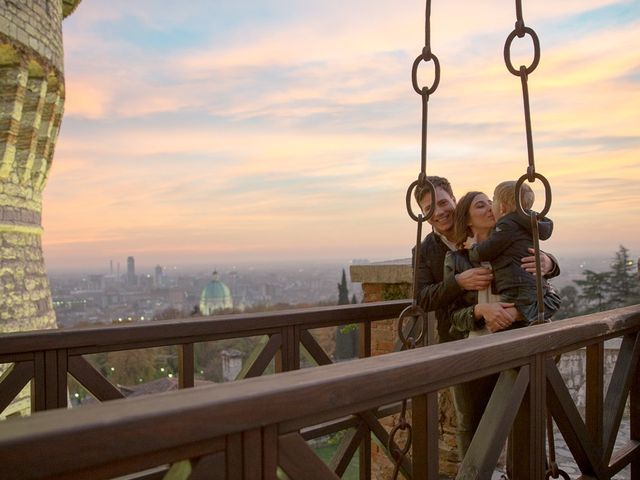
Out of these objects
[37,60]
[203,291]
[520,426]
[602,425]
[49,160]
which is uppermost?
[37,60]

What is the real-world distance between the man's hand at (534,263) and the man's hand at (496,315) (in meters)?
0.17

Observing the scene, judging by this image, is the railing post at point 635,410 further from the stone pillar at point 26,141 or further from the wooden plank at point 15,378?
the stone pillar at point 26,141

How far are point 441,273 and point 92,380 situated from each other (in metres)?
1.64

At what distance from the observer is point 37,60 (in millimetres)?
8281

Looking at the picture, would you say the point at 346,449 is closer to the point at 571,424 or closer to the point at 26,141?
the point at 571,424

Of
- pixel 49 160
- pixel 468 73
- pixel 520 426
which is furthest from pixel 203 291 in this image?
pixel 520 426

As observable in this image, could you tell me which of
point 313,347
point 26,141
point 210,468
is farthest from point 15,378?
point 26,141

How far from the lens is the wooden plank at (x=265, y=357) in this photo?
8.48 ft

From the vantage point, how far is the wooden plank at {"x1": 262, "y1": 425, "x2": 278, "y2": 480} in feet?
3.52

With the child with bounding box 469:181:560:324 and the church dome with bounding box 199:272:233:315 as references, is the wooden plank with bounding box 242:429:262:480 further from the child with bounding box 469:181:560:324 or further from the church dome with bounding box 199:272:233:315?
the church dome with bounding box 199:272:233:315

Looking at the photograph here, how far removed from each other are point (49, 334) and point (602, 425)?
215 cm

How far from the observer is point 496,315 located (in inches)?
96.9

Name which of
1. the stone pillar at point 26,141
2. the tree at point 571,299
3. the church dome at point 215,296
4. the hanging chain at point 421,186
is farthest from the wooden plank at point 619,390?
the church dome at point 215,296

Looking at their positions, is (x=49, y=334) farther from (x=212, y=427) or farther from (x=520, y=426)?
(x=520, y=426)
